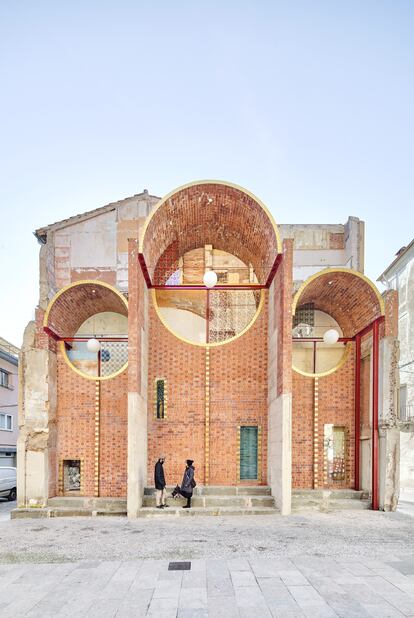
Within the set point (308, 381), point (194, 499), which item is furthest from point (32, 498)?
point (308, 381)

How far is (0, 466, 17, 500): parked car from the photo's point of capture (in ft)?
57.2

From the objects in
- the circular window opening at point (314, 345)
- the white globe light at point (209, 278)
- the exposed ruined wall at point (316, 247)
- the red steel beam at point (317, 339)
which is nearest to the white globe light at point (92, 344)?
the white globe light at point (209, 278)

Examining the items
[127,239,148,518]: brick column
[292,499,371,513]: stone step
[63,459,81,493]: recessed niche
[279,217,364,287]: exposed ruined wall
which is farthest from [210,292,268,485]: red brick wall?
[279,217,364,287]: exposed ruined wall

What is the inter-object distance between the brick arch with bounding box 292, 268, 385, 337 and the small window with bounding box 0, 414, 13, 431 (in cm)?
1895

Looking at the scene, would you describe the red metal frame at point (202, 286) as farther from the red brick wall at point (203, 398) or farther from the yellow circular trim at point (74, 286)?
the yellow circular trim at point (74, 286)

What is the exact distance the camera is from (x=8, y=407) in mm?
26344

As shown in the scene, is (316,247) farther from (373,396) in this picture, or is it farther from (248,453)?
(248,453)

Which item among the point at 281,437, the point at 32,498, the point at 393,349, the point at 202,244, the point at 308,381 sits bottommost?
the point at 32,498

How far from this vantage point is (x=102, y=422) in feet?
43.2

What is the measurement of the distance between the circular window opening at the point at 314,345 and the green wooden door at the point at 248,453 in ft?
10.0

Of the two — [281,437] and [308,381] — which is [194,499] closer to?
[281,437]

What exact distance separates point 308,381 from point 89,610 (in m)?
9.33

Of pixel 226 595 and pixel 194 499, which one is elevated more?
pixel 226 595

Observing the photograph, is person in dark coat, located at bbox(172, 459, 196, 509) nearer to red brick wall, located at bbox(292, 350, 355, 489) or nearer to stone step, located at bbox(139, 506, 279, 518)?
stone step, located at bbox(139, 506, 279, 518)
